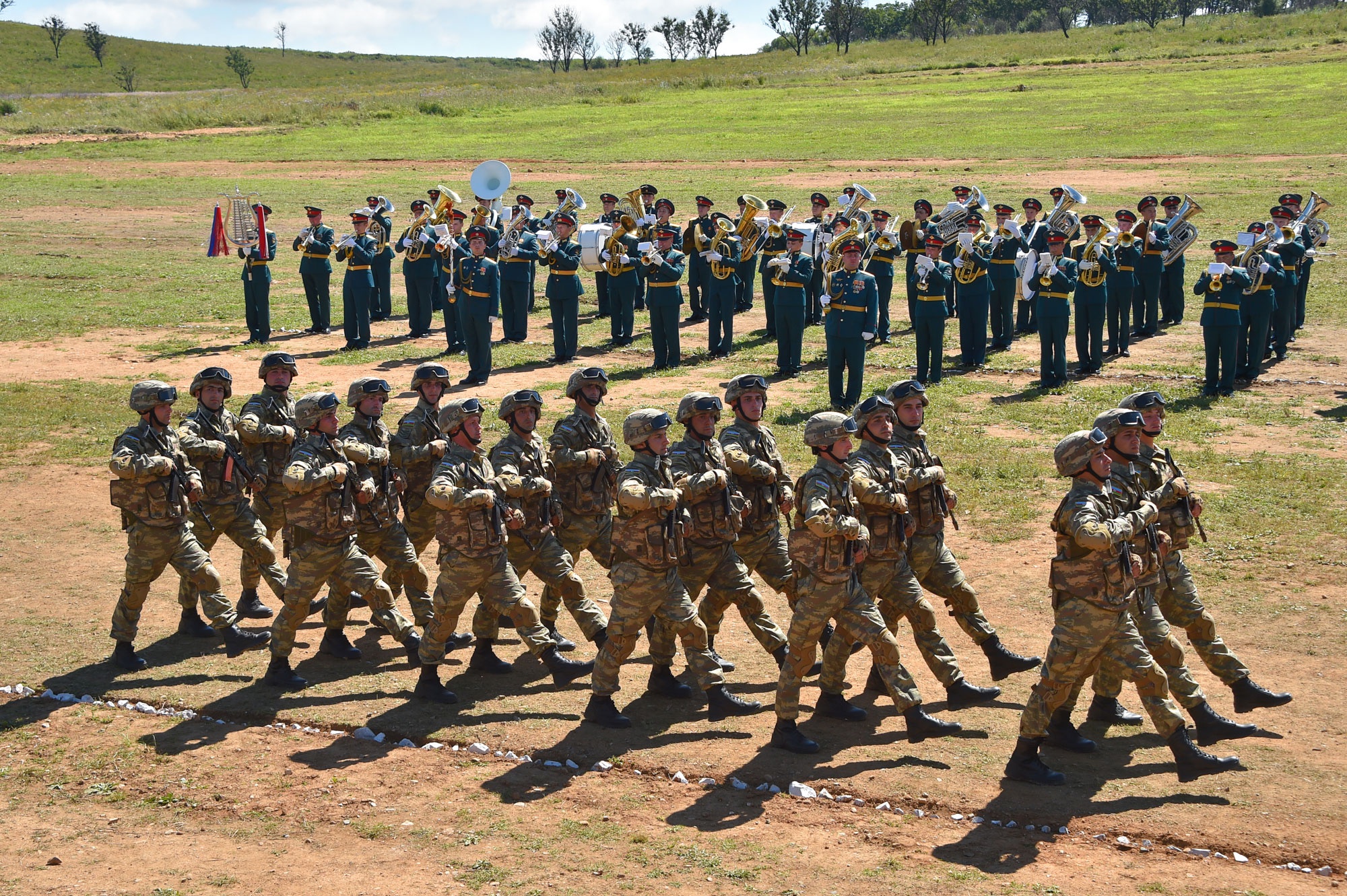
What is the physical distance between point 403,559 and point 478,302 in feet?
31.2

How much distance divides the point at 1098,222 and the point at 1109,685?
1193 centimetres

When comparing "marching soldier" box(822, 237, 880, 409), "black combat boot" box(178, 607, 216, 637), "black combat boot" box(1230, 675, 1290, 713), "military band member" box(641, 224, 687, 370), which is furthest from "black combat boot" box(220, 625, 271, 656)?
"military band member" box(641, 224, 687, 370)

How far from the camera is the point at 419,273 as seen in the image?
76.9ft

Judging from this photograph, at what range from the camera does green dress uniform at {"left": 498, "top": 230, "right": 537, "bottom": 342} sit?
22328 millimetres

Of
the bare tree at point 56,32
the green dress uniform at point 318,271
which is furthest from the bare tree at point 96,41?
the green dress uniform at point 318,271

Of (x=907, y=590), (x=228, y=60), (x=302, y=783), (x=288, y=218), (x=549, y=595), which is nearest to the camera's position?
(x=302, y=783)

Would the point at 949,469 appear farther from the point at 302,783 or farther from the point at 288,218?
the point at 288,218

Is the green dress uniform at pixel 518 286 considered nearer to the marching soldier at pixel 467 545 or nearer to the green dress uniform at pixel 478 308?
the green dress uniform at pixel 478 308

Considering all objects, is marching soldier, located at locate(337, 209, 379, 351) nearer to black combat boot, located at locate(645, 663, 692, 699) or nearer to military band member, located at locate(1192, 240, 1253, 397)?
military band member, located at locate(1192, 240, 1253, 397)

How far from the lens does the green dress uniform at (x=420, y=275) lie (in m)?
23.2

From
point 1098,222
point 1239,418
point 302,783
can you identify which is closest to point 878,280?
point 1098,222

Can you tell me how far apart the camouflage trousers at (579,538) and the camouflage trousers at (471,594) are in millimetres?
948

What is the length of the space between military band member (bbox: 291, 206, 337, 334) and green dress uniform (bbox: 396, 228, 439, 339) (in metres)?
1.30

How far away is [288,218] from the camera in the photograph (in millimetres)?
37406
